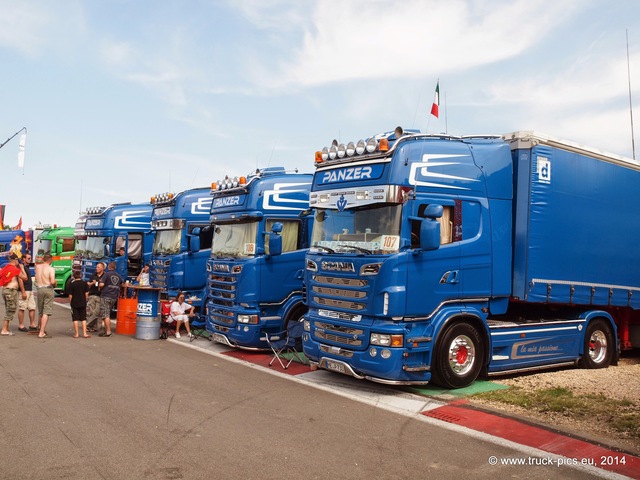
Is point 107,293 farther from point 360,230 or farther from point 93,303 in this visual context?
point 360,230

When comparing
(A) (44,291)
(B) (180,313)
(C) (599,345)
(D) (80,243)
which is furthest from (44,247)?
(C) (599,345)

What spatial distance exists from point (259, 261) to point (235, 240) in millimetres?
947

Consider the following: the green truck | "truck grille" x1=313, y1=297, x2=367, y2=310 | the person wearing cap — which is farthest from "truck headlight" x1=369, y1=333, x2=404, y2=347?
the green truck

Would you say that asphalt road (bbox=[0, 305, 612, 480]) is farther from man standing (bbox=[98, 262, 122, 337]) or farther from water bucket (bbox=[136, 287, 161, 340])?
man standing (bbox=[98, 262, 122, 337])

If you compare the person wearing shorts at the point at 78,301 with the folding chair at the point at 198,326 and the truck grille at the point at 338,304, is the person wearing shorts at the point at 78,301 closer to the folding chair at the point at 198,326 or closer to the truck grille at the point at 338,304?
the folding chair at the point at 198,326

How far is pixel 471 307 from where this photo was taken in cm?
898

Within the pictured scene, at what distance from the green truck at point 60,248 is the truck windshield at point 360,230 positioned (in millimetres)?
18069

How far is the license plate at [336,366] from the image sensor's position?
8.65 m

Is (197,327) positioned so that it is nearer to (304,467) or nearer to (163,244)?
(163,244)

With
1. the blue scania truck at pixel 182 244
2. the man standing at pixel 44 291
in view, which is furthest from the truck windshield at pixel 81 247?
the man standing at pixel 44 291

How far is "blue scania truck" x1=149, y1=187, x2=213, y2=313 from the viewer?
15273mm

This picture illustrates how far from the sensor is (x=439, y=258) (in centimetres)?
860

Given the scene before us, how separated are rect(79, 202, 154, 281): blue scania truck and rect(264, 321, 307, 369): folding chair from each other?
8.27m

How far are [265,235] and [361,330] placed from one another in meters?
4.11
